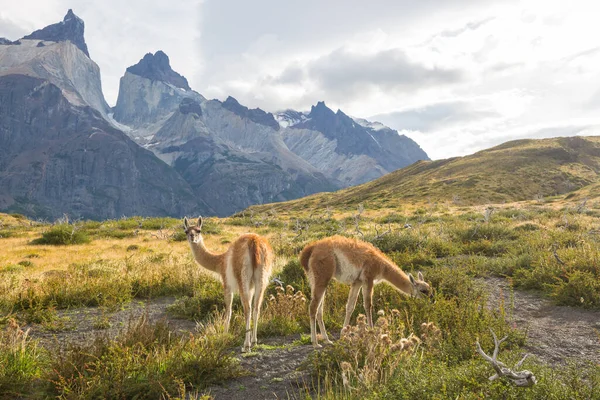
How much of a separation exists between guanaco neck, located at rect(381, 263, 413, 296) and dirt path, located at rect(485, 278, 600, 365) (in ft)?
5.47

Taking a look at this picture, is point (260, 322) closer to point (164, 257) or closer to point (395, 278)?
point (395, 278)

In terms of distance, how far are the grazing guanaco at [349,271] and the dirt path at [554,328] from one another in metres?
1.90

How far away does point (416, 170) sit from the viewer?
11656 cm

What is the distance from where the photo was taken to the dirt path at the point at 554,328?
19.3 feet

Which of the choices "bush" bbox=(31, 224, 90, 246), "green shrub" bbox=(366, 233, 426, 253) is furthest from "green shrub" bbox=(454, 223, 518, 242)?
"bush" bbox=(31, 224, 90, 246)

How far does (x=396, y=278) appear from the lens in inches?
294

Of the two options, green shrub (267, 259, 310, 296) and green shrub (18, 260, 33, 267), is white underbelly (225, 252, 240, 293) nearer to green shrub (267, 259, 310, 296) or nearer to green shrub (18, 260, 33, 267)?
green shrub (267, 259, 310, 296)

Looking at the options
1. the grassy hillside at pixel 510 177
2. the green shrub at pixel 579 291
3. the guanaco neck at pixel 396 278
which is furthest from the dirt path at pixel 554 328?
the grassy hillside at pixel 510 177

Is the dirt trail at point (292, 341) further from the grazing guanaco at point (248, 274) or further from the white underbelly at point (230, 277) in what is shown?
the white underbelly at point (230, 277)

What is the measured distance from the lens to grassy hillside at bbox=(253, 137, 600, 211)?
6562 centimetres

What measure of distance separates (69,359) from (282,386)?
298 centimetres

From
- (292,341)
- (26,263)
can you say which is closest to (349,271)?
(292,341)

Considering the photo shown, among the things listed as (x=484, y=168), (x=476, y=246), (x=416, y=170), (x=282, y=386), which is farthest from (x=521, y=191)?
(x=282, y=386)

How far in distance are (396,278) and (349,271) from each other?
1112 millimetres
